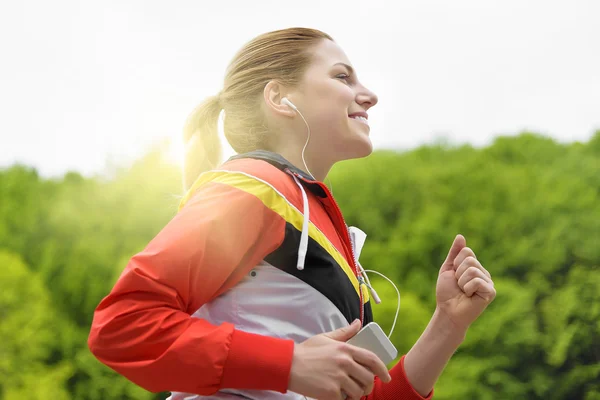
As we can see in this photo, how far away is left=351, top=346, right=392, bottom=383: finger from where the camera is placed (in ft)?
4.03

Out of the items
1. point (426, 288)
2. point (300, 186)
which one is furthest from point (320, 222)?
point (426, 288)

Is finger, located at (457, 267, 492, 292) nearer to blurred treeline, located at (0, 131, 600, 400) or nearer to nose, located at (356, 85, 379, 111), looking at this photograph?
nose, located at (356, 85, 379, 111)

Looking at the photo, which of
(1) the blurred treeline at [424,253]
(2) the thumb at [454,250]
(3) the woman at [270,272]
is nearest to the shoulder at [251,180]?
(3) the woman at [270,272]

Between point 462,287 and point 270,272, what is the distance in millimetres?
474

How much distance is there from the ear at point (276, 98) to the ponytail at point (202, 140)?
172 mm

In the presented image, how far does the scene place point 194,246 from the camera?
129 centimetres

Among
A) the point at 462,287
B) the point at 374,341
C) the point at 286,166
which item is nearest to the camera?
the point at 374,341

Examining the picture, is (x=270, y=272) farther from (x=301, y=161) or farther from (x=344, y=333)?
(x=301, y=161)

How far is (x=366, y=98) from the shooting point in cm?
175

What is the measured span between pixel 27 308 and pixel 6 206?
4.51 m

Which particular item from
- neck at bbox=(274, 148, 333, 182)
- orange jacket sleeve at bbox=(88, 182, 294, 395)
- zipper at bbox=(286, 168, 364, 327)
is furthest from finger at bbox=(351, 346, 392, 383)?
neck at bbox=(274, 148, 333, 182)

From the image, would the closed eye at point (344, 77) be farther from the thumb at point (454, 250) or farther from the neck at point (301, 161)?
the thumb at point (454, 250)

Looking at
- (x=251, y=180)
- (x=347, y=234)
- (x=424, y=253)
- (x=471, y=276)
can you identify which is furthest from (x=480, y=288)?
(x=424, y=253)

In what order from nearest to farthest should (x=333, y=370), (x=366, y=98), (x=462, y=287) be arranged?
(x=333, y=370)
(x=462, y=287)
(x=366, y=98)
